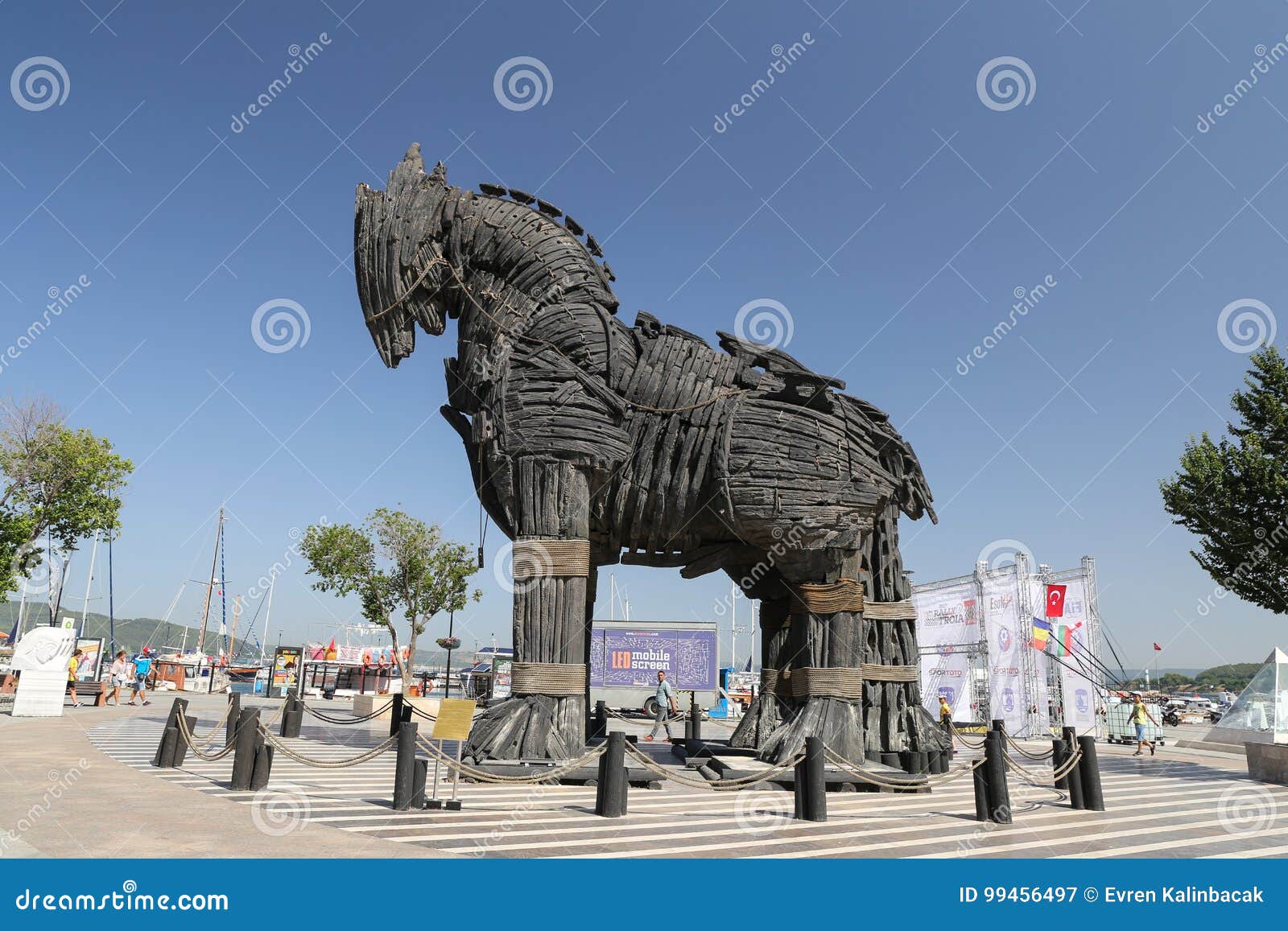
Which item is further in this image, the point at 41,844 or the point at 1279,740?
the point at 1279,740

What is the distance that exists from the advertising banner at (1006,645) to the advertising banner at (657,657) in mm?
7645

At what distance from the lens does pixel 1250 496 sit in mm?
11266

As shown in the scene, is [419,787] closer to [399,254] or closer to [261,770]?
[261,770]

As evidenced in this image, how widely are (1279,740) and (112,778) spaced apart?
14.6 metres

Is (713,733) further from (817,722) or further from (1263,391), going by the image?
(1263,391)

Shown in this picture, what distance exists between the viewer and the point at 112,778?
7426 mm

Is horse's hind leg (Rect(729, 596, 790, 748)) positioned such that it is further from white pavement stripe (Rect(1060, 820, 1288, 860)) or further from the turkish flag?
the turkish flag

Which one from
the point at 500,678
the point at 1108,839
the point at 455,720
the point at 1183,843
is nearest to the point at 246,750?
the point at 455,720

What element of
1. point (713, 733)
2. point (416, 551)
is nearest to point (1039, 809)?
point (713, 733)

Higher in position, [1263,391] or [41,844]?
[1263,391]

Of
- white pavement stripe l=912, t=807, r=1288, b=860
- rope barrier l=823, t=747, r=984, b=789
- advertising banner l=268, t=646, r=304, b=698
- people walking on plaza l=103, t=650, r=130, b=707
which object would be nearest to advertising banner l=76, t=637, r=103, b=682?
people walking on plaza l=103, t=650, r=130, b=707

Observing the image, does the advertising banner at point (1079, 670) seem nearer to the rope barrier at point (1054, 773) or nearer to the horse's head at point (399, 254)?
the rope barrier at point (1054, 773)

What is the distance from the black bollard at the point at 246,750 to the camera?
6945 millimetres

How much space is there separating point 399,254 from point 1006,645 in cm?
1851
